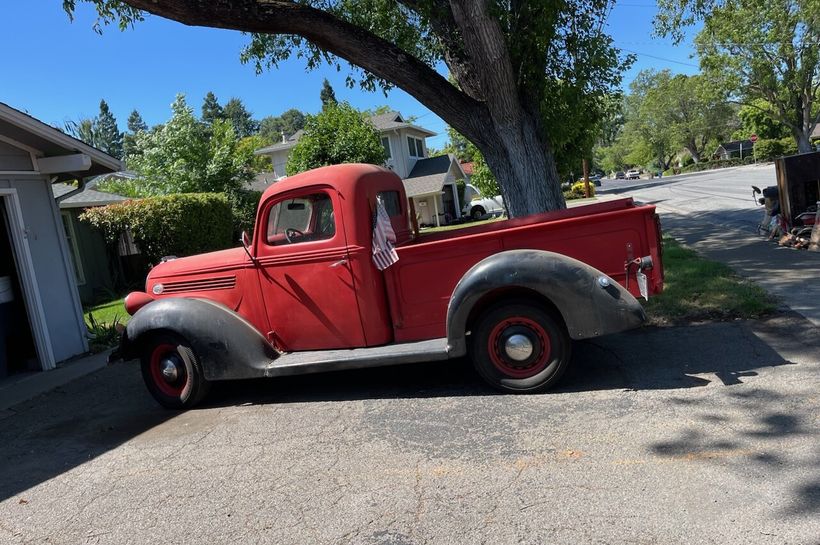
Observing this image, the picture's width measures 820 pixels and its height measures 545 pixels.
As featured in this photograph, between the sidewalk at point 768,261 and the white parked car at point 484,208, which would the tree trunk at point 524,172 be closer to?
the sidewalk at point 768,261

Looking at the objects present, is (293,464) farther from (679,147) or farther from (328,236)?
(679,147)

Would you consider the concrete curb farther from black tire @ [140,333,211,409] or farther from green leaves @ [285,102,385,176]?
green leaves @ [285,102,385,176]

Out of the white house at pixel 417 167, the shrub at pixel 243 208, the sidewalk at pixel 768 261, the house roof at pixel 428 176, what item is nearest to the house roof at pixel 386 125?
the white house at pixel 417 167

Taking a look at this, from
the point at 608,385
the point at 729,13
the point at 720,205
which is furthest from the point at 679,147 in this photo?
the point at 608,385

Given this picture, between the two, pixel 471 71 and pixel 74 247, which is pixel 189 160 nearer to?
pixel 74 247

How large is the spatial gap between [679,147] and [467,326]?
86.8 meters

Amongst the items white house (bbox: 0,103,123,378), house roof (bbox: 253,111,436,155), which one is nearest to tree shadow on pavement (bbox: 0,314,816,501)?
white house (bbox: 0,103,123,378)

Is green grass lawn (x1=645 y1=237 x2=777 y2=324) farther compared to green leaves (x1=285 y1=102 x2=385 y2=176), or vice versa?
green leaves (x1=285 y1=102 x2=385 y2=176)

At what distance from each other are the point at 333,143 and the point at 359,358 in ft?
62.7

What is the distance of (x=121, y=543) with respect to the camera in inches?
138

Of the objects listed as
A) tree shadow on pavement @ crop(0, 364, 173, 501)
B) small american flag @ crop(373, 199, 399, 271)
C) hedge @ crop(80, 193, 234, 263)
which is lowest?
tree shadow on pavement @ crop(0, 364, 173, 501)

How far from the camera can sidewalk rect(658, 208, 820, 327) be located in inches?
276

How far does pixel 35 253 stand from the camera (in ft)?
27.1

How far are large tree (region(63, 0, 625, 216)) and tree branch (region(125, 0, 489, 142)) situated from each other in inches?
0.5
